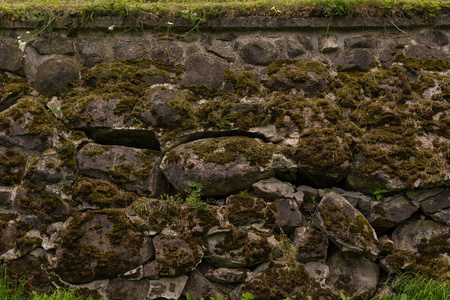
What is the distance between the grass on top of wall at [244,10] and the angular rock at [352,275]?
2132 millimetres

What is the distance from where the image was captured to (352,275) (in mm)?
2908

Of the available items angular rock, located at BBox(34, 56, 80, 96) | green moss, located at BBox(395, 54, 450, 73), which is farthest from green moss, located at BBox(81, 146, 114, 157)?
green moss, located at BBox(395, 54, 450, 73)

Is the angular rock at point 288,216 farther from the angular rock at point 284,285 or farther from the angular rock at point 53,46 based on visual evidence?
the angular rock at point 53,46

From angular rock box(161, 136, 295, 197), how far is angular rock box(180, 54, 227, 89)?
2.11 feet

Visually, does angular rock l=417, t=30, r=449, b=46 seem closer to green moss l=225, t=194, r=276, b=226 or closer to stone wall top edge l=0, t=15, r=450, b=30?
stone wall top edge l=0, t=15, r=450, b=30

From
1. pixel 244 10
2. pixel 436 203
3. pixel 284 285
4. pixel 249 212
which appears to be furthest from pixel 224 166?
pixel 436 203

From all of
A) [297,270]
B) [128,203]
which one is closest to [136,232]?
[128,203]

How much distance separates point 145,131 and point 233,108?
0.77 m

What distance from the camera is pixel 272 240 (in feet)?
9.62

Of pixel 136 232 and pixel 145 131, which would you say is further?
pixel 145 131

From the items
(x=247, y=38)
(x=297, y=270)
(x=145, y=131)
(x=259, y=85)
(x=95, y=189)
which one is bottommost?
(x=297, y=270)

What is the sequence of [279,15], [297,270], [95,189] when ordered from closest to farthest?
[297,270] → [95,189] → [279,15]

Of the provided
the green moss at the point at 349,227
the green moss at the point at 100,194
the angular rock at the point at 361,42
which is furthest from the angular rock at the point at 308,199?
the angular rock at the point at 361,42

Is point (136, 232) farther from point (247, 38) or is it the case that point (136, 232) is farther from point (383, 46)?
point (383, 46)
